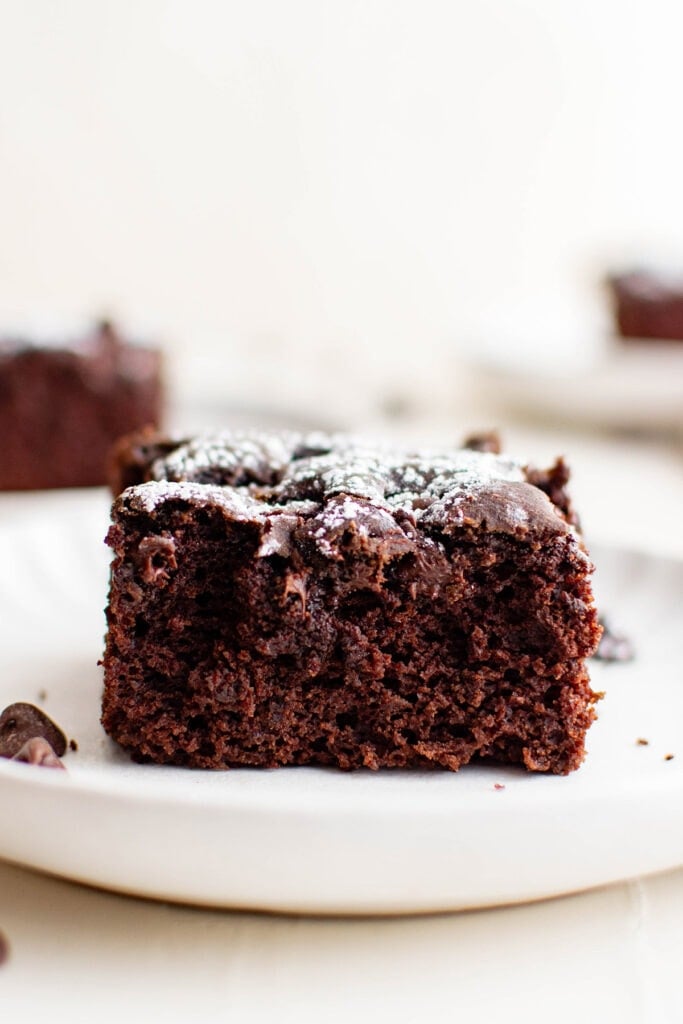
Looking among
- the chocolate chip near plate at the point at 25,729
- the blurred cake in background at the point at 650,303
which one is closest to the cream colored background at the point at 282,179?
the blurred cake in background at the point at 650,303

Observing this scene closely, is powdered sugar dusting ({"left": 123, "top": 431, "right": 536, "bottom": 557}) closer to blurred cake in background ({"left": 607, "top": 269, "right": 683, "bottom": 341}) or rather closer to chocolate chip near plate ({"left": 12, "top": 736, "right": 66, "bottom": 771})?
chocolate chip near plate ({"left": 12, "top": 736, "right": 66, "bottom": 771})

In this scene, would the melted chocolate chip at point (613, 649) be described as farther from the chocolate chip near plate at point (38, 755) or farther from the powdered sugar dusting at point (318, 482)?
the chocolate chip near plate at point (38, 755)

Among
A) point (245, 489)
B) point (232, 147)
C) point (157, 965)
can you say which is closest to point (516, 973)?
point (157, 965)

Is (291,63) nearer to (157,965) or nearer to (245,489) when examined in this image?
(245,489)

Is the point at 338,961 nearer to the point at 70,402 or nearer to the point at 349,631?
the point at 349,631

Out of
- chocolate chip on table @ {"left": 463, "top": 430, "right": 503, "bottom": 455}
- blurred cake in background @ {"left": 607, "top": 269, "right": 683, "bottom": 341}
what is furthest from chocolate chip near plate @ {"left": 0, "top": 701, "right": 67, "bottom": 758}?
blurred cake in background @ {"left": 607, "top": 269, "right": 683, "bottom": 341}
